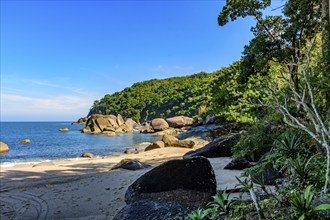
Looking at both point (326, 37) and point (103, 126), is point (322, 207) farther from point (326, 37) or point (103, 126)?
point (103, 126)

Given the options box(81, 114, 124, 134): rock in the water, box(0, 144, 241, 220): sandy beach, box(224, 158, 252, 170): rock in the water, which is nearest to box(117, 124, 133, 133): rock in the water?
box(81, 114, 124, 134): rock in the water

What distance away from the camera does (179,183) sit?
4.88 m

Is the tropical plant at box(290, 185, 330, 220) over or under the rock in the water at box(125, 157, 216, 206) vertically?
over

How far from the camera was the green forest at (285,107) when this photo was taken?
2500mm

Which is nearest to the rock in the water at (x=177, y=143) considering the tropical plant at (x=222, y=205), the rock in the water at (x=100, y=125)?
the tropical plant at (x=222, y=205)

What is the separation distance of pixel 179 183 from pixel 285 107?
224cm

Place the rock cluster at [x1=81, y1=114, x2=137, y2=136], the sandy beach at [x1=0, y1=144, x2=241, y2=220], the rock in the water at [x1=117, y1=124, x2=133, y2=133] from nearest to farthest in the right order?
1. the sandy beach at [x1=0, y1=144, x2=241, y2=220]
2. the rock cluster at [x1=81, y1=114, x2=137, y2=136]
3. the rock in the water at [x1=117, y1=124, x2=133, y2=133]

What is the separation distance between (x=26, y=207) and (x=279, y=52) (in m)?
8.16

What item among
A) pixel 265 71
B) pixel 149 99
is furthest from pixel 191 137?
pixel 149 99

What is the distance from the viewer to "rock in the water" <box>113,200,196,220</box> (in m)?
3.39

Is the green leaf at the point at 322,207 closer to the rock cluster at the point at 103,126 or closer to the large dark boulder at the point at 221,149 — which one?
the large dark boulder at the point at 221,149

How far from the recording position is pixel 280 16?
972 centimetres

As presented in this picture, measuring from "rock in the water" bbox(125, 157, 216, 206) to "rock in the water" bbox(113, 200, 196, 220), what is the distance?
87cm

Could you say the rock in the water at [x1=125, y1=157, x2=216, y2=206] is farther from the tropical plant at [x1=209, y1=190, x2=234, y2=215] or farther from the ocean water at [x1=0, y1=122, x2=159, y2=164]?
the ocean water at [x1=0, y1=122, x2=159, y2=164]
